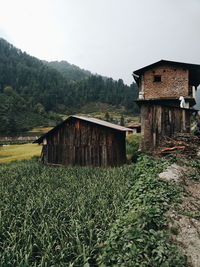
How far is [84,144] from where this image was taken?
15.5m

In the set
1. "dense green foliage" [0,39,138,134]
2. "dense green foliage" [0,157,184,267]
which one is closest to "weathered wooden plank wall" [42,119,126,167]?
"dense green foliage" [0,157,184,267]

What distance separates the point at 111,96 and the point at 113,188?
116m

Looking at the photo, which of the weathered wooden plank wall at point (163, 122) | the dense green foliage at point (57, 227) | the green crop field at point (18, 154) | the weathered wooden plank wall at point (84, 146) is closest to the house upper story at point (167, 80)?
the weathered wooden plank wall at point (163, 122)

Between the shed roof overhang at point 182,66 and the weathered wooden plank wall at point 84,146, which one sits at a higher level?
the shed roof overhang at point 182,66

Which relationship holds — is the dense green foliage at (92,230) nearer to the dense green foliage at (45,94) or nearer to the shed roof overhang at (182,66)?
the shed roof overhang at (182,66)

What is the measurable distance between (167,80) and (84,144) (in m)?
10.9

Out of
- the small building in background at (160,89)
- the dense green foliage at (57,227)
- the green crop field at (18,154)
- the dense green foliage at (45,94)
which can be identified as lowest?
the green crop field at (18,154)

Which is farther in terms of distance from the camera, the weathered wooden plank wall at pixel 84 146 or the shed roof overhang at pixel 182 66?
the shed roof overhang at pixel 182 66

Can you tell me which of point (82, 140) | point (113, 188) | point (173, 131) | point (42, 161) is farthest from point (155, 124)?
point (42, 161)

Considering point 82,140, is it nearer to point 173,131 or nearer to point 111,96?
point 173,131

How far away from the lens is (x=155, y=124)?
13.8 meters

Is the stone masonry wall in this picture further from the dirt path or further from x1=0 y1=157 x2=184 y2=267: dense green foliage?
x1=0 y1=157 x2=184 y2=267: dense green foliage

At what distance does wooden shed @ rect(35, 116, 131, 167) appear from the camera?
14.9 metres

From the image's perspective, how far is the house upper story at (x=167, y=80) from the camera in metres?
17.7
